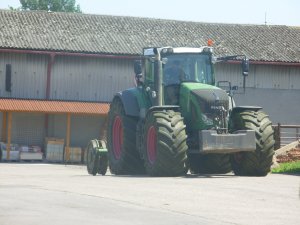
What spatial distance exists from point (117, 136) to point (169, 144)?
378 cm

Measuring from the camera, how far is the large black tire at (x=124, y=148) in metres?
23.0

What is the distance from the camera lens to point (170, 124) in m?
20.9

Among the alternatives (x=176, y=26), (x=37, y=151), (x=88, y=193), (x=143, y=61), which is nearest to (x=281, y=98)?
(x=176, y=26)

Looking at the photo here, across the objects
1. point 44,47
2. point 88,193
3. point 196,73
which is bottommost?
point 88,193

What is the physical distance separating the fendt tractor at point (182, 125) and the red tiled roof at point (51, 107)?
19917 mm

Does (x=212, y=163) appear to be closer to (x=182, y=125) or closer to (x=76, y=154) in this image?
(x=182, y=125)

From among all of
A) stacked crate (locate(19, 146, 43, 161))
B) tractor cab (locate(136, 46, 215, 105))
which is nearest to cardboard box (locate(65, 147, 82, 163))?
stacked crate (locate(19, 146, 43, 161))

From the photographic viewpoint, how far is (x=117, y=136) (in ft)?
79.6

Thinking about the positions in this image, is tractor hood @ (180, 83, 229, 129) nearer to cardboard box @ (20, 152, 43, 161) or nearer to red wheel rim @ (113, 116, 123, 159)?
red wheel rim @ (113, 116, 123, 159)

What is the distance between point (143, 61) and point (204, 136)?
3381mm

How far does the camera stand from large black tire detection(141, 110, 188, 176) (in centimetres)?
2072

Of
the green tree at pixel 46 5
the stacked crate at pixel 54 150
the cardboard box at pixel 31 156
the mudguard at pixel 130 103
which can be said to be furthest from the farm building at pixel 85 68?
the green tree at pixel 46 5

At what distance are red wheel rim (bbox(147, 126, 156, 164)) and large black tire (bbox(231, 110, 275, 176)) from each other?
2.00 meters

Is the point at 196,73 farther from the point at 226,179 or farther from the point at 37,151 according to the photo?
the point at 37,151
